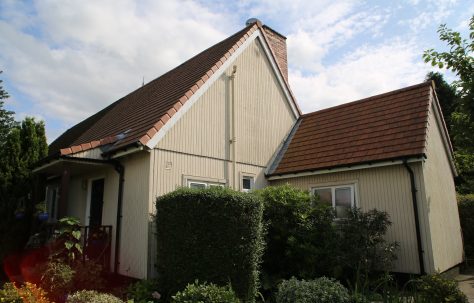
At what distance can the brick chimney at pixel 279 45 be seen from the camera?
16031mm

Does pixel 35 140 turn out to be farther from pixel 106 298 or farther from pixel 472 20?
pixel 472 20

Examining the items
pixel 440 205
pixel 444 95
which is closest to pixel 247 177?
pixel 440 205

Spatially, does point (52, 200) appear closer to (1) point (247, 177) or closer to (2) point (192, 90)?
(2) point (192, 90)

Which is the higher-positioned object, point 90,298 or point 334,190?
point 334,190

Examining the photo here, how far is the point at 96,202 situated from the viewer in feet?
38.1

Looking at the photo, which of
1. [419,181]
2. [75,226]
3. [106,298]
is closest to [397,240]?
[419,181]

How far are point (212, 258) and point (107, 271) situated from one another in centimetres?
401

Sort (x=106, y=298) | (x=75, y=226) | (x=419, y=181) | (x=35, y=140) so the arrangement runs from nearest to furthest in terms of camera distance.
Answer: (x=106, y=298)
(x=75, y=226)
(x=419, y=181)
(x=35, y=140)

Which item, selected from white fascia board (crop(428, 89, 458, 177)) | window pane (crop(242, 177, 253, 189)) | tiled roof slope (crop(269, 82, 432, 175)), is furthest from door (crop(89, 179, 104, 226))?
white fascia board (crop(428, 89, 458, 177))

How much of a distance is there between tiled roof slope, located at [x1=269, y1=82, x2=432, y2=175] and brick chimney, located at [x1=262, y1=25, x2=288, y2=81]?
9.62 feet

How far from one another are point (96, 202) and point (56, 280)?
3981 mm

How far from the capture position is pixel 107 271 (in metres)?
9.84

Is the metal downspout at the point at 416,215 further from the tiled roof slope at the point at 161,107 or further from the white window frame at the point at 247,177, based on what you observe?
the tiled roof slope at the point at 161,107

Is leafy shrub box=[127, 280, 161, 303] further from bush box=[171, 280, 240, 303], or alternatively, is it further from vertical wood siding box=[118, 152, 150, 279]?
bush box=[171, 280, 240, 303]
